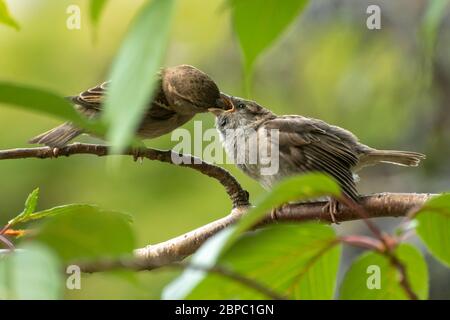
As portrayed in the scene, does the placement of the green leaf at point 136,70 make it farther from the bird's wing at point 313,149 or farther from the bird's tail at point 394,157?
the bird's tail at point 394,157

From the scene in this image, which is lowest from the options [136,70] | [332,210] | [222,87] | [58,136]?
[332,210]

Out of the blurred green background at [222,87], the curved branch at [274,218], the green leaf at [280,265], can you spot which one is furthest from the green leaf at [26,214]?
the blurred green background at [222,87]

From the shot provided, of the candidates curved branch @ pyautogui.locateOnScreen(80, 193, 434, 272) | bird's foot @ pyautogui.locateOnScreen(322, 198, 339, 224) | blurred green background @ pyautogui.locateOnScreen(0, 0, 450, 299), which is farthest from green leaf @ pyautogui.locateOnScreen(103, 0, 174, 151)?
blurred green background @ pyautogui.locateOnScreen(0, 0, 450, 299)

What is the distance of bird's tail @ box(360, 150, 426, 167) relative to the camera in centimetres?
402

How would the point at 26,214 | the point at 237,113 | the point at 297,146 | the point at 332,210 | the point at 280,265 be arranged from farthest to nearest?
1. the point at 237,113
2. the point at 297,146
3. the point at 332,210
4. the point at 26,214
5. the point at 280,265

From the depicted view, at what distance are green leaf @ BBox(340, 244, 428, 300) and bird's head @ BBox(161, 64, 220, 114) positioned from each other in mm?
3261

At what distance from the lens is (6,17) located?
1.17 meters

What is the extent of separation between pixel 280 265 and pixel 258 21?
302mm

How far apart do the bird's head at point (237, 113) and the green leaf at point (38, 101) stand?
11.5 feet

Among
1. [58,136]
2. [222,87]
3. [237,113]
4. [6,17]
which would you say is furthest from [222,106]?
[222,87]

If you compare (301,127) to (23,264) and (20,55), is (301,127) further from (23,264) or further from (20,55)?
(20,55)

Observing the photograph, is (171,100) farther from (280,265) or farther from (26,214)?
(280,265)

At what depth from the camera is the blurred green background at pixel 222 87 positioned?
8250mm
